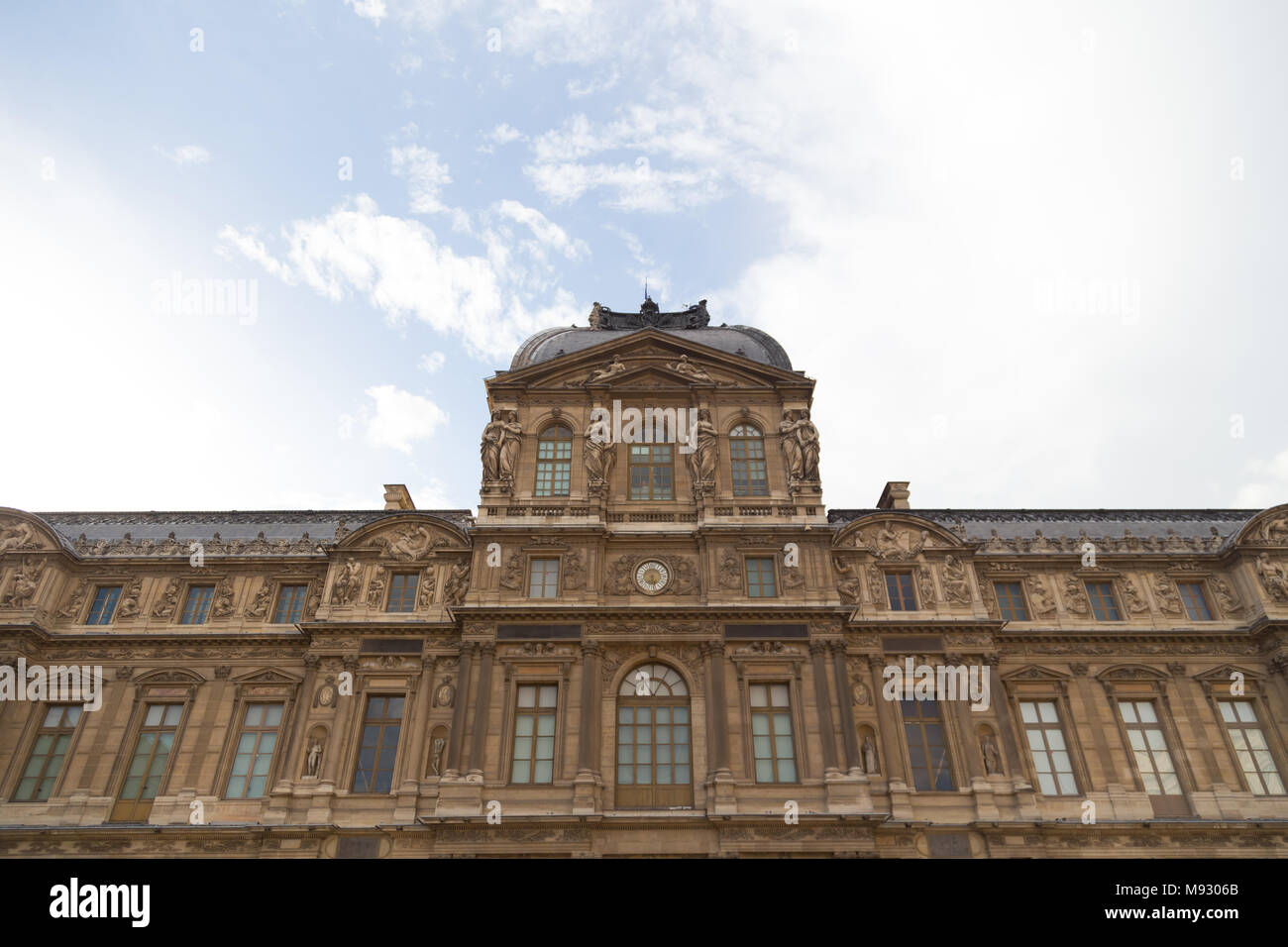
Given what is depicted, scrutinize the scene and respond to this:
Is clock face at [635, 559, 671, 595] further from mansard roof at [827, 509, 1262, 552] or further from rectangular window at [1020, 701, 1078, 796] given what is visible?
rectangular window at [1020, 701, 1078, 796]

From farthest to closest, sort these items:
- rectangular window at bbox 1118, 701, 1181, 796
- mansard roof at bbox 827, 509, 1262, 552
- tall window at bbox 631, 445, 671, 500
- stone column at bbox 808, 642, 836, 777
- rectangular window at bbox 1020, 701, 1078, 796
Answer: mansard roof at bbox 827, 509, 1262, 552, tall window at bbox 631, 445, 671, 500, rectangular window at bbox 1118, 701, 1181, 796, rectangular window at bbox 1020, 701, 1078, 796, stone column at bbox 808, 642, 836, 777

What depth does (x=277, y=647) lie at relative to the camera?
99.9 feet

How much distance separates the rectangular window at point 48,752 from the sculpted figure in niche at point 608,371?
22.5 metres

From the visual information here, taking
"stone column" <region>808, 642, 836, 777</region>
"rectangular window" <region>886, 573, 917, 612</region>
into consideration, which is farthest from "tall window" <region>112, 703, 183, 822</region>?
"rectangular window" <region>886, 573, 917, 612</region>

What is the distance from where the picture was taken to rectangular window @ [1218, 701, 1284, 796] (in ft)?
93.5

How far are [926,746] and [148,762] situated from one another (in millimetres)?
26679

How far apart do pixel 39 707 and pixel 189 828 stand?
8.32 metres

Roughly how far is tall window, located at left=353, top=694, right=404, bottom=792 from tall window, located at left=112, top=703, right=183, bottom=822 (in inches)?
274

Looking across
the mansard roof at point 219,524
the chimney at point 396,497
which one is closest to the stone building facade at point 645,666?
the mansard roof at point 219,524

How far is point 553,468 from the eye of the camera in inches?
1294

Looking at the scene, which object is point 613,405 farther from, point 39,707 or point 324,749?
point 39,707

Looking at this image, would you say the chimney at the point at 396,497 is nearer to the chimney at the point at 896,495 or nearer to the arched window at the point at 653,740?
the arched window at the point at 653,740
